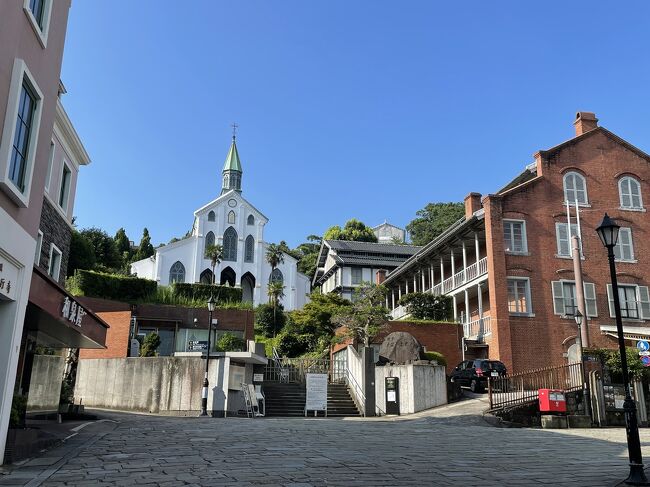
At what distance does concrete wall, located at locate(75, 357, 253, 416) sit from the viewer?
2453 centimetres

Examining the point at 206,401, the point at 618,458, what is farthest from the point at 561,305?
the point at 618,458

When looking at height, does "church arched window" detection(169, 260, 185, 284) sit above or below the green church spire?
below

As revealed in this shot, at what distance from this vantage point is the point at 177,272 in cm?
6994

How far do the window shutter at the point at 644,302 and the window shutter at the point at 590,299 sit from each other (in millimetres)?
2723

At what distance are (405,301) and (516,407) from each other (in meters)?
15.6

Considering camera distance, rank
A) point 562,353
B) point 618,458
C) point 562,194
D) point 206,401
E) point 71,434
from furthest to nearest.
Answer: point 562,194
point 562,353
point 206,401
point 71,434
point 618,458

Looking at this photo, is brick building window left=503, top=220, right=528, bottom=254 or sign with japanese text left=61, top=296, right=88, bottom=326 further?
brick building window left=503, top=220, right=528, bottom=254

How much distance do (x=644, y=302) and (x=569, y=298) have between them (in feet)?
14.2

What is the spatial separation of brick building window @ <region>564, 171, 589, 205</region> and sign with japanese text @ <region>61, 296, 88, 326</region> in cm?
2890

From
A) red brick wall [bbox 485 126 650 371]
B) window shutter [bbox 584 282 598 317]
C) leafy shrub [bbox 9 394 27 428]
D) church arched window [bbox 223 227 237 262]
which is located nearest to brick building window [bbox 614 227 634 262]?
red brick wall [bbox 485 126 650 371]

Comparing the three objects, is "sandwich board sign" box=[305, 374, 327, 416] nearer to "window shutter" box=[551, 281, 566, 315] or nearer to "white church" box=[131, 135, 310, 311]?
"window shutter" box=[551, 281, 566, 315]

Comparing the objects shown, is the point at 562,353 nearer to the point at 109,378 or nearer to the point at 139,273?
the point at 109,378

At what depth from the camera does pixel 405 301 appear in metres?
36.6

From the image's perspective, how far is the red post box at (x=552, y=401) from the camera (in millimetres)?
20406
